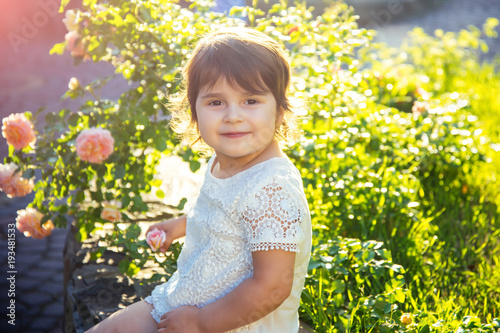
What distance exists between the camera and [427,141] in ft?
11.4

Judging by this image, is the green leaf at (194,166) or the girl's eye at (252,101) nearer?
the girl's eye at (252,101)

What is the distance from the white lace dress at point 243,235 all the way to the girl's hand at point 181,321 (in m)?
0.08

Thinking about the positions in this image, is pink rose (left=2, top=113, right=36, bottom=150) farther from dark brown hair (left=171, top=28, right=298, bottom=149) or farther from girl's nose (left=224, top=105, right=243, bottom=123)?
girl's nose (left=224, top=105, right=243, bottom=123)

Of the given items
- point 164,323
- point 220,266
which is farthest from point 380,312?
point 164,323

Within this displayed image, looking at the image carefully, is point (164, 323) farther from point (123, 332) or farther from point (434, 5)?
point (434, 5)

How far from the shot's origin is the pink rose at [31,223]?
8.46ft

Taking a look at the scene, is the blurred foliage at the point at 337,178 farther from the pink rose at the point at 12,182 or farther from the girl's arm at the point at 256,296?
the girl's arm at the point at 256,296

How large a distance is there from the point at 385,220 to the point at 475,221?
2.26 feet

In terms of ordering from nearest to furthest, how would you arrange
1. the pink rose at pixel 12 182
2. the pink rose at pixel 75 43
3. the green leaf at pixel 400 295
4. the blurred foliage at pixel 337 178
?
the green leaf at pixel 400 295 → the blurred foliage at pixel 337 178 → the pink rose at pixel 12 182 → the pink rose at pixel 75 43

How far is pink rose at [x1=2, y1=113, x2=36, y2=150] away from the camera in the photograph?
2.46 m

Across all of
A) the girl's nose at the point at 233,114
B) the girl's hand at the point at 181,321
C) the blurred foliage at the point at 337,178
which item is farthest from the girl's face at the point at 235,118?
the blurred foliage at the point at 337,178

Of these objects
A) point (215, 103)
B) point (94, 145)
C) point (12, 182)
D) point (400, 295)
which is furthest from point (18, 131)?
point (400, 295)

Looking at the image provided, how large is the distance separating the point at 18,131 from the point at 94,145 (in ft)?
1.22

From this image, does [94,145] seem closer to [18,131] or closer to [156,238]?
[18,131]
